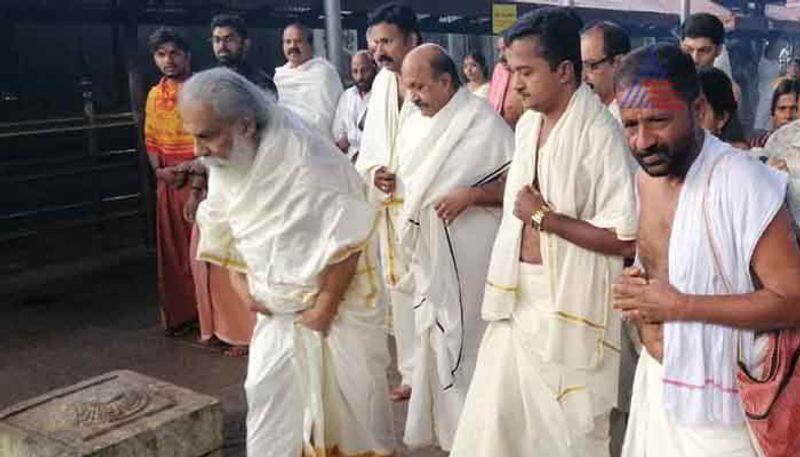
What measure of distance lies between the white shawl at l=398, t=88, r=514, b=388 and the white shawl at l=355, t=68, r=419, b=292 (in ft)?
0.90

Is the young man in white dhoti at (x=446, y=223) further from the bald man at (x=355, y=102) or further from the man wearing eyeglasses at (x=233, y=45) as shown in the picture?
the bald man at (x=355, y=102)

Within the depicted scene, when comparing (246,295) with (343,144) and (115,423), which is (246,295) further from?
(343,144)

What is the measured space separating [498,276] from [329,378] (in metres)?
0.67

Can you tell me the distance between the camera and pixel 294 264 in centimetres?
297

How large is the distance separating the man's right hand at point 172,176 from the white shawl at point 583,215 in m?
2.99

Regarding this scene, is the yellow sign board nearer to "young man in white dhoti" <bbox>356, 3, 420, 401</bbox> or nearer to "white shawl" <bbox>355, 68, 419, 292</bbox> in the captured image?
"young man in white dhoti" <bbox>356, 3, 420, 401</bbox>

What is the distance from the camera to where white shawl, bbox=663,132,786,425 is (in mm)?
1866

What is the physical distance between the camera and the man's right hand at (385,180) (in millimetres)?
3785

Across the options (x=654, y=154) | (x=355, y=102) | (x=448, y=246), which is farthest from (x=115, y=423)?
(x=355, y=102)

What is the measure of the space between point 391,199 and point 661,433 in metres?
1.90

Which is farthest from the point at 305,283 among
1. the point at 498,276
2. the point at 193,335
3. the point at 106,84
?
the point at 106,84

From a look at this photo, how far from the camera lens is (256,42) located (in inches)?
376

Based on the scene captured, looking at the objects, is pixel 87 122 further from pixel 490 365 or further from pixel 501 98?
pixel 490 365

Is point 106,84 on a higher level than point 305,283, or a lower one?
higher
